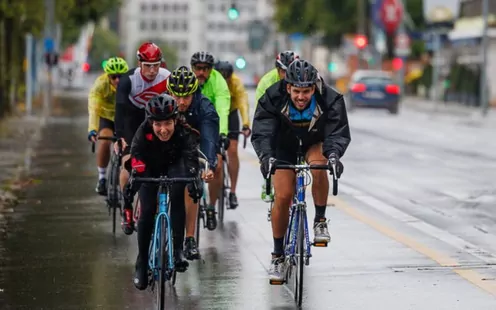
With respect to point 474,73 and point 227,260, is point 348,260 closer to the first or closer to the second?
point 227,260

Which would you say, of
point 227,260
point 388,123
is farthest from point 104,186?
point 388,123

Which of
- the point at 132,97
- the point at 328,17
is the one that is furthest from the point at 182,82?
the point at 328,17

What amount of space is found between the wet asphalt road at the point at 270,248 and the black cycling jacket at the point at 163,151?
920 mm

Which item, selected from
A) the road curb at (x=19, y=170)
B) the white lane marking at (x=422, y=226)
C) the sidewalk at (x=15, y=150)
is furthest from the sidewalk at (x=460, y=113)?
the white lane marking at (x=422, y=226)

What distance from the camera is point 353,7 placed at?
8769 centimetres

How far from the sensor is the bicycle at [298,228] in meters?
9.19

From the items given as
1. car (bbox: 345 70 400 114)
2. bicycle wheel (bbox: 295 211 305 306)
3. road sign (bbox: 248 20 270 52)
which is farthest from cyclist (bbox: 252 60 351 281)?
road sign (bbox: 248 20 270 52)

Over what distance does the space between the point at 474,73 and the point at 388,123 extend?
22896mm

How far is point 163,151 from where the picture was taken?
30.1 ft

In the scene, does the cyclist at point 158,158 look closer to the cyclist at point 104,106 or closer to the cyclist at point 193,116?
the cyclist at point 193,116

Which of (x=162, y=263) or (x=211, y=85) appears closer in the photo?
(x=162, y=263)

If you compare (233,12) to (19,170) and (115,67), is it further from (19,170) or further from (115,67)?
(115,67)

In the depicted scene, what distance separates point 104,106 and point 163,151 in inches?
213

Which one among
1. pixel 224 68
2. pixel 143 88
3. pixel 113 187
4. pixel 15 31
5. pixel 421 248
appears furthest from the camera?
pixel 15 31
